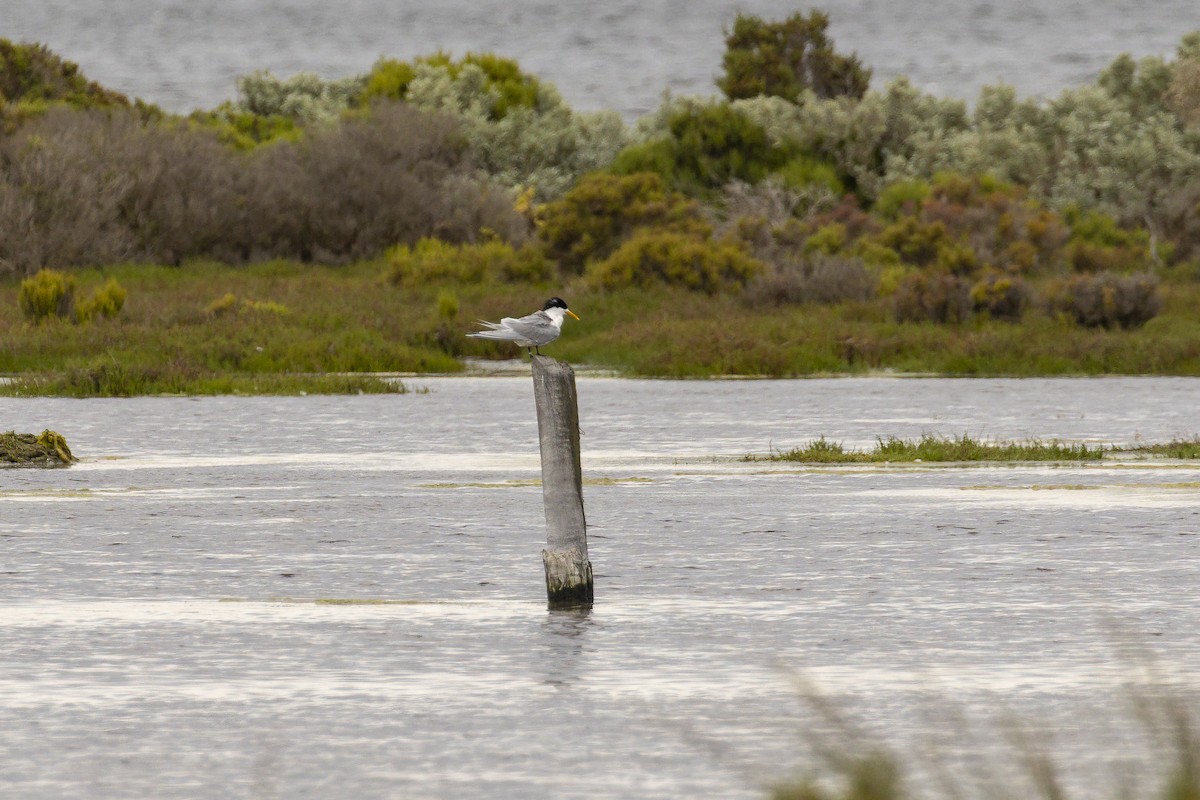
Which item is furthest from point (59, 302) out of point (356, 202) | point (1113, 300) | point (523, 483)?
point (523, 483)

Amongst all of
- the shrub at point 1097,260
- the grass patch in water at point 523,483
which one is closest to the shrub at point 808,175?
the shrub at point 1097,260

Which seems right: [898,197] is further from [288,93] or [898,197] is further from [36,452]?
[36,452]

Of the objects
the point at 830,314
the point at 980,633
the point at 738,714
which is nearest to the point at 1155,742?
the point at 738,714

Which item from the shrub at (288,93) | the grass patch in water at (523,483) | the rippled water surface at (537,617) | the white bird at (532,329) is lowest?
the grass patch in water at (523,483)

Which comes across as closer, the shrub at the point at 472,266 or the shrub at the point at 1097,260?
the shrub at the point at 472,266

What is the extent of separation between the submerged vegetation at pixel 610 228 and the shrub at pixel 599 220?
79 millimetres

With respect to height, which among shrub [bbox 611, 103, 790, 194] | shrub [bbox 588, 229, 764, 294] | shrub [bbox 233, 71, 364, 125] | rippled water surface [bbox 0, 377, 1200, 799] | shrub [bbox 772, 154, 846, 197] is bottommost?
rippled water surface [bbox 0, 377, 1200, 799]

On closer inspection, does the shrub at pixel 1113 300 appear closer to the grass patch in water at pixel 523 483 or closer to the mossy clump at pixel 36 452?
the grass patch in water at pixel 523 483

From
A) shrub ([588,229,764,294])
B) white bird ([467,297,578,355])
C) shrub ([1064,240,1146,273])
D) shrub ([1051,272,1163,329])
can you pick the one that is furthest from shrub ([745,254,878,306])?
white bird ([467,297,578,355])

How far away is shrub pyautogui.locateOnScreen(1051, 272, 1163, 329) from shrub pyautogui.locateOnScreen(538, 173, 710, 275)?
12.7m

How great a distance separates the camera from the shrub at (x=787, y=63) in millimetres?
98438

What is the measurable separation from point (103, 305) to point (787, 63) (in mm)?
55647

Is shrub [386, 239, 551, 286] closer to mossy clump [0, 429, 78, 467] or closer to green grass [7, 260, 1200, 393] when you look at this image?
green grass [7, 260, 1200, 393]

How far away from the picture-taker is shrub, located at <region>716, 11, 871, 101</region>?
3875 inches
